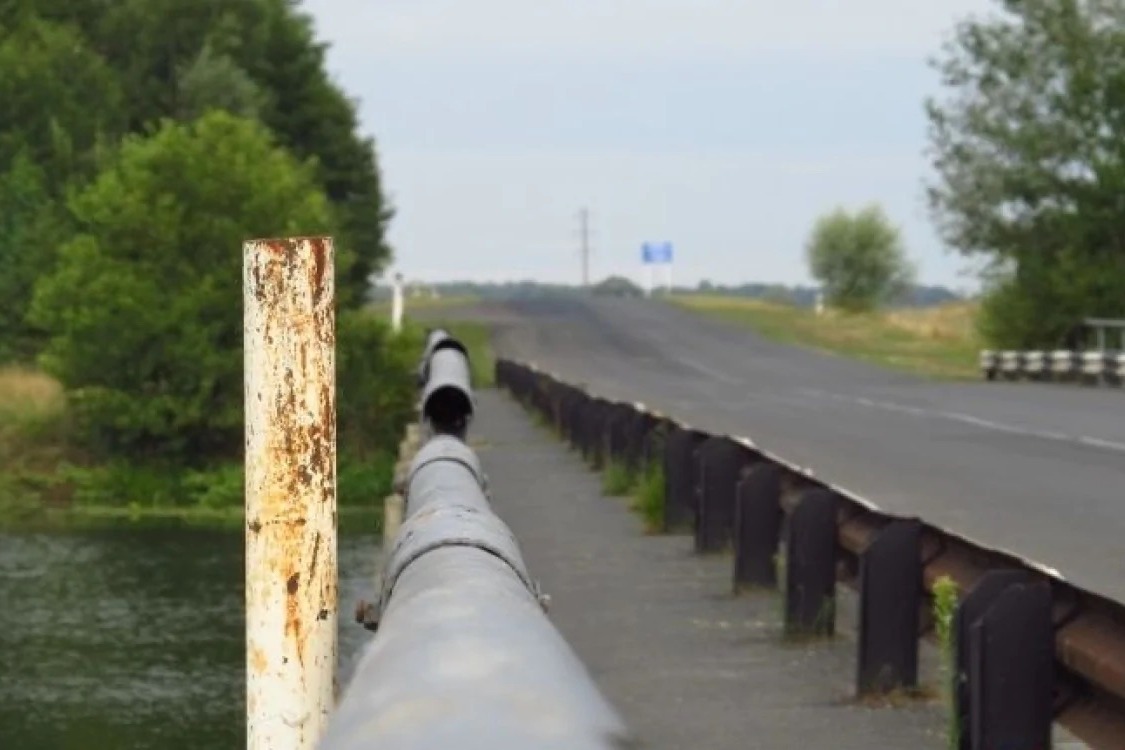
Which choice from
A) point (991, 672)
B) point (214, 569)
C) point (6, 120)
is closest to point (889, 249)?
point (6, 120)

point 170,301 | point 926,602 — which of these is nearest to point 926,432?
point 926,602

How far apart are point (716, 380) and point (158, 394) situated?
1753cm

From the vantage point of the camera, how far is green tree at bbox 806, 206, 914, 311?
173500 millimetres

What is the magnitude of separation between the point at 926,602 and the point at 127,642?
2399 centimetres

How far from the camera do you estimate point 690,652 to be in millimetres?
14000

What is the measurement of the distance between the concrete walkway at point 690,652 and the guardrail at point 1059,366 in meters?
28.1

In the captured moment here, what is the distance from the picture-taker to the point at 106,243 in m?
73.6

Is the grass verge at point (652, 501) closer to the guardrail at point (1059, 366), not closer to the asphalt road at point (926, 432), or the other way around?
the asphalt road at point (926, 432)

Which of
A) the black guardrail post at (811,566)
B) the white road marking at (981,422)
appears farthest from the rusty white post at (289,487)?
the white road marking at (981,422)

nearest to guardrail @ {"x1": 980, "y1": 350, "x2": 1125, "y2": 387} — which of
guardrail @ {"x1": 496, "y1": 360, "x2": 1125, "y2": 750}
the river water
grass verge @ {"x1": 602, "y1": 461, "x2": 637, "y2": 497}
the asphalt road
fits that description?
the asphalt road

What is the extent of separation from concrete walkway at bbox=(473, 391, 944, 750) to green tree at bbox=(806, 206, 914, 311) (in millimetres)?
150946

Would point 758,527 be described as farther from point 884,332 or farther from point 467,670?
point 884,332

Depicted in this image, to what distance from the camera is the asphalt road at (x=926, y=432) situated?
1977 cm

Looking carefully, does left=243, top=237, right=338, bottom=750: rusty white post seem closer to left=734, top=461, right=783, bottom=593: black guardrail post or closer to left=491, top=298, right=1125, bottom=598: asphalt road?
left=491, top=298, right=1125, bottom=598: asphalt road
